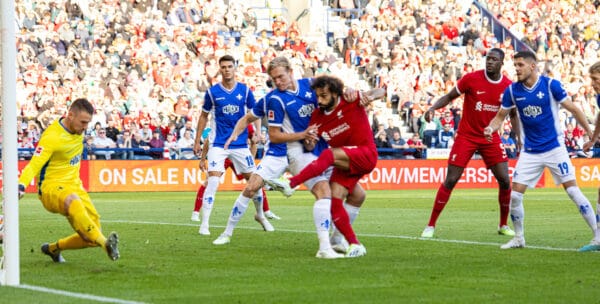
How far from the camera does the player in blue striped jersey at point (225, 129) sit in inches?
659

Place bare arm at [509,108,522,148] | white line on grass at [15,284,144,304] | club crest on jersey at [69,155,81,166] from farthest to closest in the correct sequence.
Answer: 1. bare arm at [509,108,522,148]
2. club crest on jersey at [69,155,81,166]
3. white line on grass at [15,284,144,304]

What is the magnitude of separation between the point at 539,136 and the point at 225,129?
543 cm

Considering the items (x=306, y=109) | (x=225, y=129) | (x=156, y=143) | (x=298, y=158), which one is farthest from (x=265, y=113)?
(x=156, y=143)

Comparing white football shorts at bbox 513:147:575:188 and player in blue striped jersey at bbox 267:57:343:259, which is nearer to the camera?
player in blue striped jersey at bbox 267:57:343:259

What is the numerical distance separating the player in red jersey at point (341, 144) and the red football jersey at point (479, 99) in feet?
10.6

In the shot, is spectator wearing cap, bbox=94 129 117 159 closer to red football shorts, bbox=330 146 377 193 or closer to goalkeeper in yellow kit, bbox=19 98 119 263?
red football shorts, bbox=330 146 377 193

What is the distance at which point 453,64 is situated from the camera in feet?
131

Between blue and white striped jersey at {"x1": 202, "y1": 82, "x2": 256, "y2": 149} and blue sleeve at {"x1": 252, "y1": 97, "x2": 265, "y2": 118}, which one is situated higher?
blue sleeve at {"x1": 252, "y1": 97, "x2": 265, "y2": 118}

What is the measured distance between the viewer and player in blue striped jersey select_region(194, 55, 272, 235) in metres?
16.7

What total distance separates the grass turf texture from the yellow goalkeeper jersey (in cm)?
92

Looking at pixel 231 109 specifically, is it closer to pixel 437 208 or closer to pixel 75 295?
pixel 437 208

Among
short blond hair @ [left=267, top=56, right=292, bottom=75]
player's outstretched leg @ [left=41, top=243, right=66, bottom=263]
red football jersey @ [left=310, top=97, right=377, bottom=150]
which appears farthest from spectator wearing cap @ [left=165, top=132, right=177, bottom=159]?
player's outstretched leg @ [left=41, top=243, right=66, bottom=263]

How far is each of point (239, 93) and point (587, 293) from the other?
28.0ft

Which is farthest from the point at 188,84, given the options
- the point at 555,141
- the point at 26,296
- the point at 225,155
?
the point at 26,296
